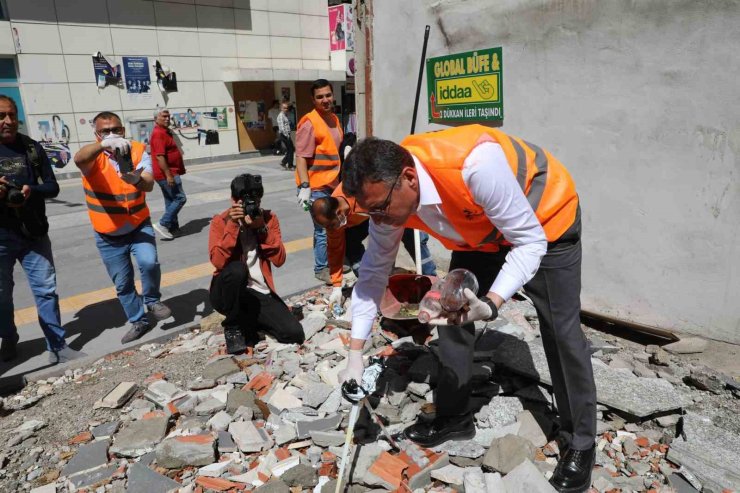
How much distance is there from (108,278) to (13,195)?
2453mm

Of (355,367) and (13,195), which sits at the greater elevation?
(13,195)

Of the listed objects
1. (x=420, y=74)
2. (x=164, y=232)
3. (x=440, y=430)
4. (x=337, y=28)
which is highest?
Answer: (x=337, y=28)

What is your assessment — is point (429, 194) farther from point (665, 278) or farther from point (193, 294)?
point (193, 294)

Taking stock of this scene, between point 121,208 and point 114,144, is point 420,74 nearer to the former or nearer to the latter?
point 114,144

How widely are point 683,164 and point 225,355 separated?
3.51 m

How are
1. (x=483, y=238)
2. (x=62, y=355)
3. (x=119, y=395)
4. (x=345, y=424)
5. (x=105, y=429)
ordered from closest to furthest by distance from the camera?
(x=483, y=238), (x=345, y=424), (x=105, y=429), (x=119, y=395), (x=62, y=355)

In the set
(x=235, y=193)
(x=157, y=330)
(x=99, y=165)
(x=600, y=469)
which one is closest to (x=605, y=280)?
(x=600, y=469)

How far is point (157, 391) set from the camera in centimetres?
344

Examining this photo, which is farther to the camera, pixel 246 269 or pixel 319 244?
pixel 319 244

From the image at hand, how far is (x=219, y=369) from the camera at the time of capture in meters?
3.67

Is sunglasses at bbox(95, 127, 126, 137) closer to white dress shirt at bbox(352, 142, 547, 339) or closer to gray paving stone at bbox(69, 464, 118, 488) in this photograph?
gray paving stone at bbox(69, 464, 118, 488)

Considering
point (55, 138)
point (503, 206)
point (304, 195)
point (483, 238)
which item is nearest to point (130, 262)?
point (304, 195)

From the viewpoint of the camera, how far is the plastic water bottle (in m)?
1.98

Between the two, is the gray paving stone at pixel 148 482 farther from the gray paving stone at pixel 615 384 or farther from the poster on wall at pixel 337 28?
the poster on wall at pixel 337 28
